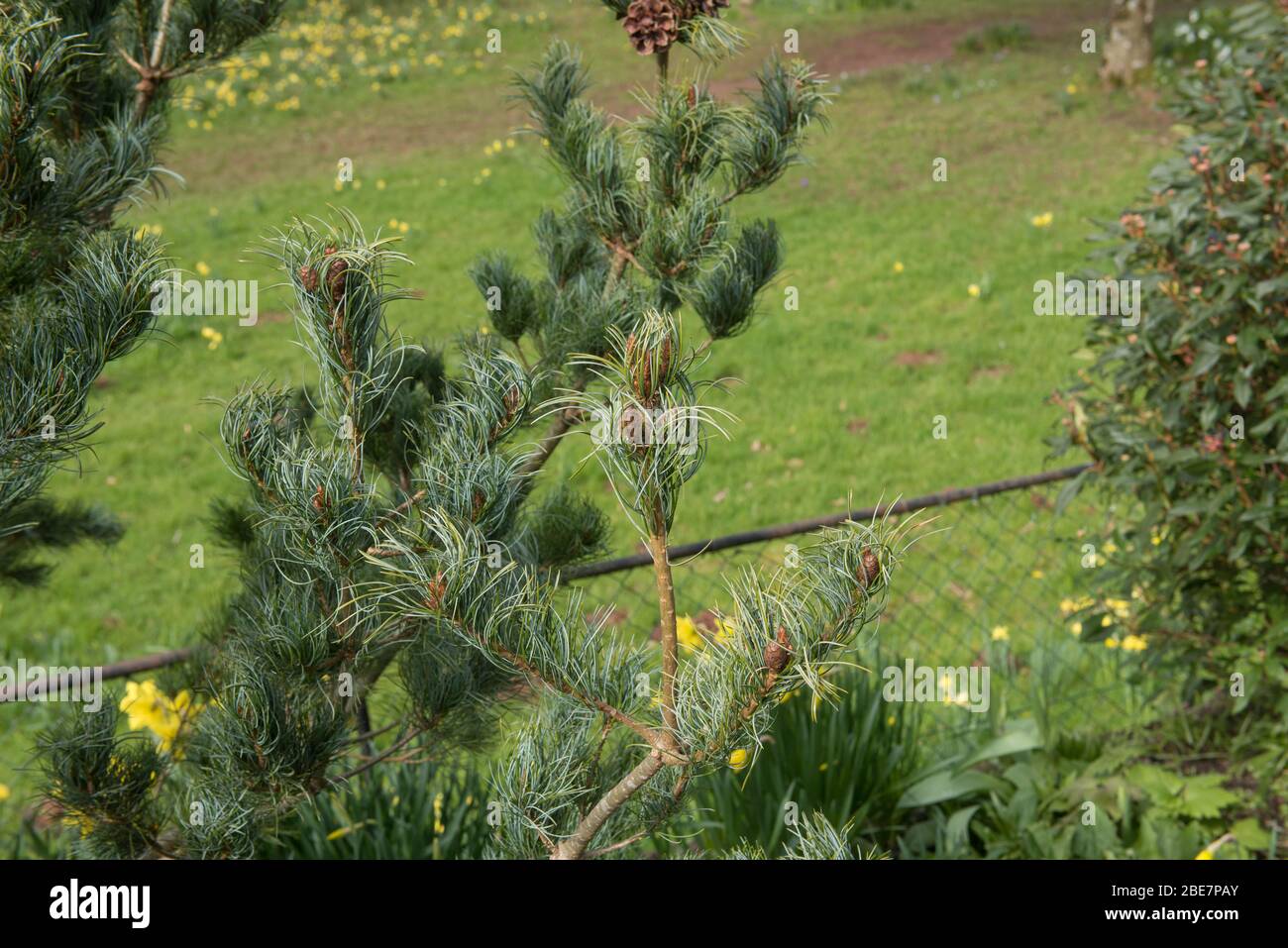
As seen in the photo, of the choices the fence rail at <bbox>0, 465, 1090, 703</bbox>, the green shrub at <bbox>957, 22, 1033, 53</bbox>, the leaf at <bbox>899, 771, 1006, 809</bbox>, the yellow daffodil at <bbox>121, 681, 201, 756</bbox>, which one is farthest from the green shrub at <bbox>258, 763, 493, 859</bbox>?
the green shrub at <bbox>957, 22, 1033, 53</bbox>

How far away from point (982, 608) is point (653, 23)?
3.57m

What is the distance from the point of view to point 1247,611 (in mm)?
3514

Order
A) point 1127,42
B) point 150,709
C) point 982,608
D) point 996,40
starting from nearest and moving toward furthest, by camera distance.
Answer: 1. point 150,709
2. point 982,608
3. point 1127,42
4. point 996,40

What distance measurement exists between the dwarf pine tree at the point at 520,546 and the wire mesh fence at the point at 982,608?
3.59ft

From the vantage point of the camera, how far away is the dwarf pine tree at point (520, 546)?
4.39 feet

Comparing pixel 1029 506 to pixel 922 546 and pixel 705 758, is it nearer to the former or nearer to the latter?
pixel 922 546

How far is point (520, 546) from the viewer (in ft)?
6.31

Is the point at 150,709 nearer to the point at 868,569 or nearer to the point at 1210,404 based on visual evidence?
the point at 868,569

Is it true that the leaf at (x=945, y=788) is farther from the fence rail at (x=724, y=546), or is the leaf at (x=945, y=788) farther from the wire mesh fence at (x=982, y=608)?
the fence rail at (x=724, y=546)

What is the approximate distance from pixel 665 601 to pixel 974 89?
37.8ft

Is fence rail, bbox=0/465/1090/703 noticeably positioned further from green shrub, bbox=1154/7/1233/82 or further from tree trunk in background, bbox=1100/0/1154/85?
green shrub, bbox=1154/7/1233/82

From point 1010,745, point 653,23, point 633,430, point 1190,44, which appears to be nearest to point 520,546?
point 633,430

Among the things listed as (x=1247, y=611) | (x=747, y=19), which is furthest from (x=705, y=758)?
(x=747, y=19)

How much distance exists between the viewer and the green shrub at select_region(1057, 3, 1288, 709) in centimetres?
335
